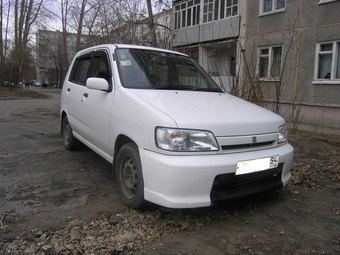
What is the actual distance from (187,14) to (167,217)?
58.1 ft

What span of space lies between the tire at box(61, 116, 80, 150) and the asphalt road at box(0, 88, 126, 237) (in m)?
0.13

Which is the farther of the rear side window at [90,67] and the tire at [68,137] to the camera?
the tire at [68,137]

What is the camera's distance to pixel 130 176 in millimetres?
2994

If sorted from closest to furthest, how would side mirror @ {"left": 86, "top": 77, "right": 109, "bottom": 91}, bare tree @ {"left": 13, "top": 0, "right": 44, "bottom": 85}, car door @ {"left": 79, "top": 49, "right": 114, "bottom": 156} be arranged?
1. side mirror @ {"left": 86, "top": 77, "right": 109, "bottom": 91}
2. car door @ {"left": 79, "top": 49, "right": 114, "bottom": 156}
3. bare tree @ {"left": 13, "top": 0, "right": 44, "bottom": 85}

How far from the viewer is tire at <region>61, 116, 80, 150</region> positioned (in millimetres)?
5078

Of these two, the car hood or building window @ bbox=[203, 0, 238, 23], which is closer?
the car hood

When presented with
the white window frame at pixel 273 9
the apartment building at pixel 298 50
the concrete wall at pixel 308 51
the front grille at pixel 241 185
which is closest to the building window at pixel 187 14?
the apartment building at pixel 298 50

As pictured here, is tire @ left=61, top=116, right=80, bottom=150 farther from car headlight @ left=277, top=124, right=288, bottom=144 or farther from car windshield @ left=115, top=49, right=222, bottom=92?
car headlight @ left=277, top=124, right=288, bottom=144

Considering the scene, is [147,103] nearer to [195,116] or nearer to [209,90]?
[195,116]

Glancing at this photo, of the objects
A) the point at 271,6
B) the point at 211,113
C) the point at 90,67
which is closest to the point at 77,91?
the point at 90,67

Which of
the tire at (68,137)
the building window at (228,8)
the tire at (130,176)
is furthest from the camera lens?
the building window at (228,8)

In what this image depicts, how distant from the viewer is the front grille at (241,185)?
2.54 m

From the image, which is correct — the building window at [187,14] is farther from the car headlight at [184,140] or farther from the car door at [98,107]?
the car headlight at [184,140]

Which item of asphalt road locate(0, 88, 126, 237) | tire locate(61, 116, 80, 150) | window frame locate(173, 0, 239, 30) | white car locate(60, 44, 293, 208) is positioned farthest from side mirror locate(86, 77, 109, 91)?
window frame locate(173, 0, 239, 30)
